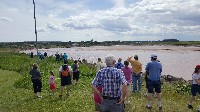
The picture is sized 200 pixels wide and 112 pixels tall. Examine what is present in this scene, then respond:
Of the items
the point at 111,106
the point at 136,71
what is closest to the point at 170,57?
the point at 136,71

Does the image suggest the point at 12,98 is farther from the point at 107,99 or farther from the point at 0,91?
the point at 107,99

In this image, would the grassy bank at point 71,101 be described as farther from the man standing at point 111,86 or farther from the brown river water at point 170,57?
the brown river water at point 170,57

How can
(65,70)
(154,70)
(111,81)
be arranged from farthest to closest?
(65,70) < (154,70) < (111,81)

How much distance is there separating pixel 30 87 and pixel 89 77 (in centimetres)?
617

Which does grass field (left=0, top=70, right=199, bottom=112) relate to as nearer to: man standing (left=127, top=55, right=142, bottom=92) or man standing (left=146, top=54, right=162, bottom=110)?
man standing (left=127, top=55, right=142, bottom=92)

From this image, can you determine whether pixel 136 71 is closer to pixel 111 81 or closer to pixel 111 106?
pixel 111 106

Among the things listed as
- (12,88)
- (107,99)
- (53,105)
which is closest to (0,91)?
(12,88)

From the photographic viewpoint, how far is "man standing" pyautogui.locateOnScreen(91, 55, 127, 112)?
25.7 ft

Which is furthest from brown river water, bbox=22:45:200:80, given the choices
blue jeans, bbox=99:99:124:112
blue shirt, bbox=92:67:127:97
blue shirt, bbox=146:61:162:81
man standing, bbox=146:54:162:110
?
blue shirt, bbox=92:67:127:97

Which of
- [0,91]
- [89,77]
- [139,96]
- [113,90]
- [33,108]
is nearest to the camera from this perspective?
[113,90]

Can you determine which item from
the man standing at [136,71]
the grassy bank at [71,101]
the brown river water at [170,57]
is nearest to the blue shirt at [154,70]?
the grassy bank at [71,101]

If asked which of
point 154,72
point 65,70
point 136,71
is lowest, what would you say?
point 136,71

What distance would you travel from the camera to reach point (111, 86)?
7.84m

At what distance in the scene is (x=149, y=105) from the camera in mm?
14516
